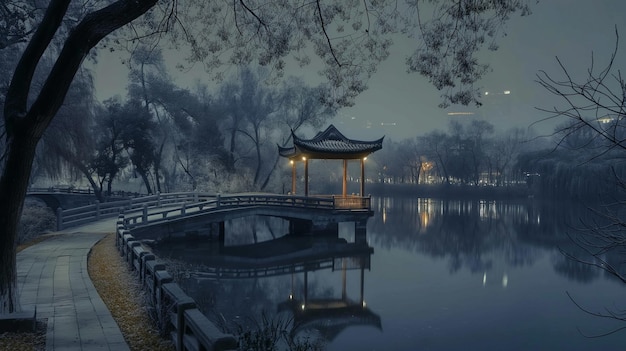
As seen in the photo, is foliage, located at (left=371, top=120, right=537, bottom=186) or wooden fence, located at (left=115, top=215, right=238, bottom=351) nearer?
wooden fence, located at (left=115, top=215, right=238, bottom=351)

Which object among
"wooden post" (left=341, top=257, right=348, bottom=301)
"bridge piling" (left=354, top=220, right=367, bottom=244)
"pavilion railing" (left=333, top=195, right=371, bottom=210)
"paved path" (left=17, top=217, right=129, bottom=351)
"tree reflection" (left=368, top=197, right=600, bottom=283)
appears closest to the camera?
"paved path" (left=17, top=217, right=129, bottom=351)

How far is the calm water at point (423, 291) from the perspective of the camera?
1074 centimetres

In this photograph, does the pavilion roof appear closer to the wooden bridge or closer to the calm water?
the wooden bridge

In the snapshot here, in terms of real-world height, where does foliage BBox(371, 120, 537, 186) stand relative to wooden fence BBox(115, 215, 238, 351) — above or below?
above

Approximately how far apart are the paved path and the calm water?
2905 mm

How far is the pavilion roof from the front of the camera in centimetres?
2539

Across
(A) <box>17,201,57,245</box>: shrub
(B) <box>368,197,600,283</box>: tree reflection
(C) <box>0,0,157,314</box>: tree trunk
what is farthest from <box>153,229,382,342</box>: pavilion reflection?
(C) <box>0,0,157,314</box>: tree trunk

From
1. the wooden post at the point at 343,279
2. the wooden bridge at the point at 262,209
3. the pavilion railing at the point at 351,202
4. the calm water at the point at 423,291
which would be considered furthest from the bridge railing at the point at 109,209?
the pavilion railing at the point at 351,202

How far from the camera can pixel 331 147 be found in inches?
1017

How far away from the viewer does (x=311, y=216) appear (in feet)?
81.7

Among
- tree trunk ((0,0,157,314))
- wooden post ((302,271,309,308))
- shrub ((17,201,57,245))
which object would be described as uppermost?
tree trunk ((0,0,157,314))

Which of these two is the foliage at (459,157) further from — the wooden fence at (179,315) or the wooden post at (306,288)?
the wooden fence at (179,315)

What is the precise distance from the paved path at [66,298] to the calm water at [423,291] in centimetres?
291

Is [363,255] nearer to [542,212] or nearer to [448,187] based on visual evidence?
[542,212]
